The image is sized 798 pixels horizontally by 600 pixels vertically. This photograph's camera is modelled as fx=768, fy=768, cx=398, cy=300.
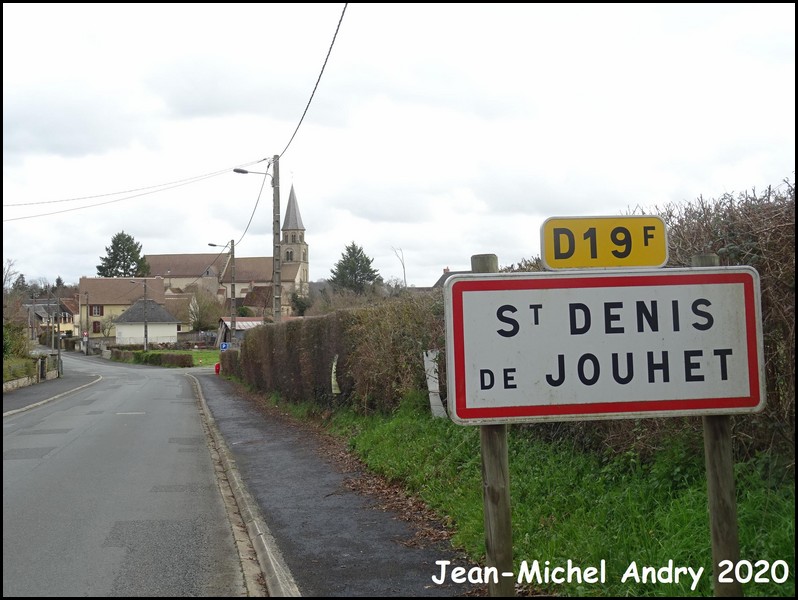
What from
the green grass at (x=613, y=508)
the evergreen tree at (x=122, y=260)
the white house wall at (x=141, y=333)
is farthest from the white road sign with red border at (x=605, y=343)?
the evergreen tree at (x=122, y=260)

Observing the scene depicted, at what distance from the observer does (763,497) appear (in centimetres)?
451

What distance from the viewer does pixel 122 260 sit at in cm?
11800

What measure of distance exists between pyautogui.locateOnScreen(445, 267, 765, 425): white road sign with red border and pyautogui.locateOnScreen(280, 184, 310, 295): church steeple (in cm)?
9847

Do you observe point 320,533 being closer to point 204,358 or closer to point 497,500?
point 497,500

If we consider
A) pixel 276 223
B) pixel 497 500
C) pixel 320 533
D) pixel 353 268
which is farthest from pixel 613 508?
pixel 353 268

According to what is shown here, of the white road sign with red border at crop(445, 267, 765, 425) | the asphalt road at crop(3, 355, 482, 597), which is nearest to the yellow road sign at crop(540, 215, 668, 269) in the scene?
the white road sign with red border at crop(445, 267, 765, 425)

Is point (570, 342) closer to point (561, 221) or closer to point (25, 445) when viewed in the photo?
point (561, 221)

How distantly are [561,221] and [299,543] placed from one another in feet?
13.8

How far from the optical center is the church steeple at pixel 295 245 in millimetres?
107119

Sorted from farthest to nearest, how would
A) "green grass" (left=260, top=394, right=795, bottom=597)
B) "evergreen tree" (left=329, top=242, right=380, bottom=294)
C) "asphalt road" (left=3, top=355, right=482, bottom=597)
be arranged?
1. "evergreen tree" (left=329, top=242, right=380, bottom=294)
2. "asphalt road" (left=3, top=355, right=482, bottom=597)
3. "green grass" (left=260, top=394, right=795, bottom=597)

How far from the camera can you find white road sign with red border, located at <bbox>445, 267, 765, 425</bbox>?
11.2 ft

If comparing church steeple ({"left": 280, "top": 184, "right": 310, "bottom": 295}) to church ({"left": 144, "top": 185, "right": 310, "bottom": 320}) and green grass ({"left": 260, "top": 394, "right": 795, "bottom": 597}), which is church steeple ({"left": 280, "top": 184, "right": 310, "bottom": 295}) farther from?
green grass ({"left": 260, "top": 394, "right": 795, "bottom": 597})

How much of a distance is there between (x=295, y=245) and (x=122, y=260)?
1061 inches

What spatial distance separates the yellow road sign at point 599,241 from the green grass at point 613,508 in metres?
1.71
